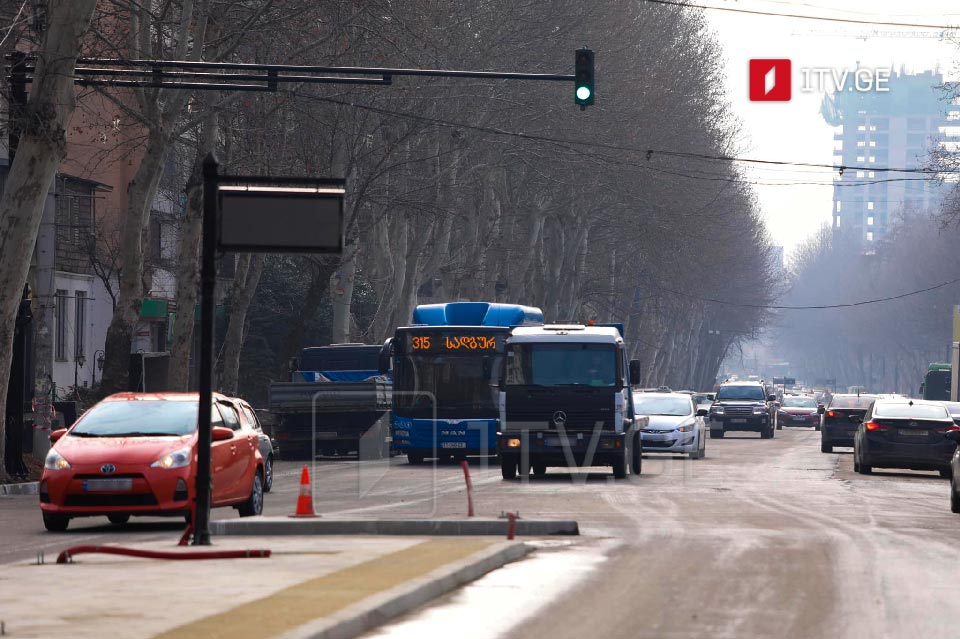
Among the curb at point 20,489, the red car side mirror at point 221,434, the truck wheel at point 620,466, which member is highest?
the red car side mirror at point 221,434

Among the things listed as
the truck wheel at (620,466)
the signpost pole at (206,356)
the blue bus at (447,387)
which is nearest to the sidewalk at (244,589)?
the signpost pole at (206,356)

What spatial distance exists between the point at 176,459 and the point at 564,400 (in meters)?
10.9

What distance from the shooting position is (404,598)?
10.7m

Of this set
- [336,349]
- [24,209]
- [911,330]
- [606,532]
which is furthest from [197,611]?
[911,330]

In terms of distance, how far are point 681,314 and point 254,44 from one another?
70909 millimetres

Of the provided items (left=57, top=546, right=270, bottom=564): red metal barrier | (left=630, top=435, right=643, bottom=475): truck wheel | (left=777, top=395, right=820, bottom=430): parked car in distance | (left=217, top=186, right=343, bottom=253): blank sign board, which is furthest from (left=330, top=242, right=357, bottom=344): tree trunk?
(left=777, top=395, right=820, bottom=430): parked car in distance

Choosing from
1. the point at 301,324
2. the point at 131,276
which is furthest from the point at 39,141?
the point at 301,324

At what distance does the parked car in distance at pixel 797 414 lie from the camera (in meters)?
77.7

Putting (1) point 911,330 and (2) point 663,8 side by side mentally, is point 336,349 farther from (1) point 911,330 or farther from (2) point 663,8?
(1) point 911,330

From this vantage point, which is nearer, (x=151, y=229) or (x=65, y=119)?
(x=65, y=119)

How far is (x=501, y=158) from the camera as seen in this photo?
188ft

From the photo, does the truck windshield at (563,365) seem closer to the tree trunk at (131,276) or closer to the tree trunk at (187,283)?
the tree trunk at (131,276)

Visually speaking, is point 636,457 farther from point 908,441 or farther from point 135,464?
point 135,464

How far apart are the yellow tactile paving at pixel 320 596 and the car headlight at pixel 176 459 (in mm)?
3909
